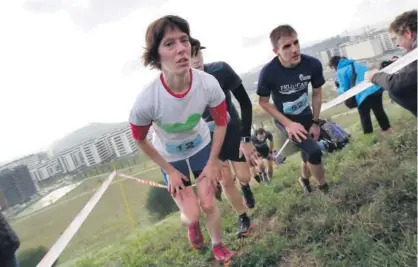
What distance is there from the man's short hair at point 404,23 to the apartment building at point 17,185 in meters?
77.7

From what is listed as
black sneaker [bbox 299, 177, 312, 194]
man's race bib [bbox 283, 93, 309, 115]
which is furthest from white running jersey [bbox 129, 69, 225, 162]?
black sneaker [bbox 299, 177, 312, 194]

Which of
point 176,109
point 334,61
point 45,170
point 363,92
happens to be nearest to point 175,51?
point 176,109

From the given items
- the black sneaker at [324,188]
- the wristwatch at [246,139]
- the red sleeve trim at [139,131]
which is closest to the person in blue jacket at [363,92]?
the black sneaker at [324,188]

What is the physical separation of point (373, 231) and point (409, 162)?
4.95ft

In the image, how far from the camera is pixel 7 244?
8.15 ft

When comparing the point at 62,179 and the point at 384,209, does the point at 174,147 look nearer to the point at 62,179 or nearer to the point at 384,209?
the point at 384,209

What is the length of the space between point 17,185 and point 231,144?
79.6 meters

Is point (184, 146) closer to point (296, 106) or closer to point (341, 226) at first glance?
point (341, 226)

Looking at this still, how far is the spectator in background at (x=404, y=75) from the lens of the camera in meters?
2.56

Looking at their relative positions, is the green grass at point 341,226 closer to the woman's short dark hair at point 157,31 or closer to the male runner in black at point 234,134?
the male runner in black at point 234,134

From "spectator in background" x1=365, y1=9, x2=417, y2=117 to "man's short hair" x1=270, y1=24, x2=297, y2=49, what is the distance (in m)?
1.05

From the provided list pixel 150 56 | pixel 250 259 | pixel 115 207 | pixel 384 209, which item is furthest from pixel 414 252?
pixel 115 207

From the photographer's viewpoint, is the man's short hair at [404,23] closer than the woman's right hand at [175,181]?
Yes

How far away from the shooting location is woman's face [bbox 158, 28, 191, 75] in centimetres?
258
